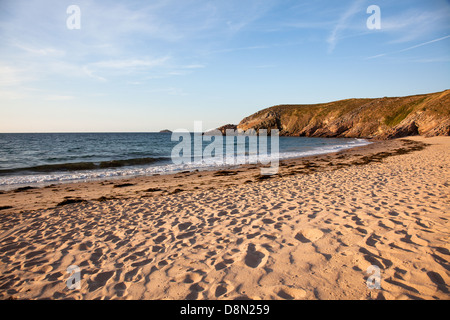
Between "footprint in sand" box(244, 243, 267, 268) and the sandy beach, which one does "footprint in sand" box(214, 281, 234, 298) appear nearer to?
the sandy beach

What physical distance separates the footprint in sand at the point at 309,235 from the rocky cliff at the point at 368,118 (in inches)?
1772

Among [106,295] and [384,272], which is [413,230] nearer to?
[384,272]

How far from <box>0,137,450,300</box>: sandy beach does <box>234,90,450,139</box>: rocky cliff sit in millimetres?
43333

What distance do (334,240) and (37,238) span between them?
21.2 feet

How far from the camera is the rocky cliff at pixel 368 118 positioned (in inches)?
1676

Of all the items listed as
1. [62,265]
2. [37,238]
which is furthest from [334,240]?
[37,238]

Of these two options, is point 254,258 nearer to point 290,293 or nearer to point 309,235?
point 290,293

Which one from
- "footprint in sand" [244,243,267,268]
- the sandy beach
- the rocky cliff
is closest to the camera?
the sandy beach

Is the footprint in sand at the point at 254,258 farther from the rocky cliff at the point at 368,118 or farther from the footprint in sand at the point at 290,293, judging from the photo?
the rocky cliff at the point at 368,118

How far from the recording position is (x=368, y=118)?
61.6 metres

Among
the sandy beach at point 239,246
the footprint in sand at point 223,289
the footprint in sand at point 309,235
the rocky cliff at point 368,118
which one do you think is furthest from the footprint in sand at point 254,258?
the rocky cliff at point 368,118

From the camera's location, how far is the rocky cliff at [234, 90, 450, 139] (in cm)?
4256

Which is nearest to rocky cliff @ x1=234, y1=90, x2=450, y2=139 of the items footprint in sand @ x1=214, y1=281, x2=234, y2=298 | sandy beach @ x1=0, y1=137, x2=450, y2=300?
sandy beach @ x1=0, y1=137, x2=450, y2=300

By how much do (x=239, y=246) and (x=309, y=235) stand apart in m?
1.46
